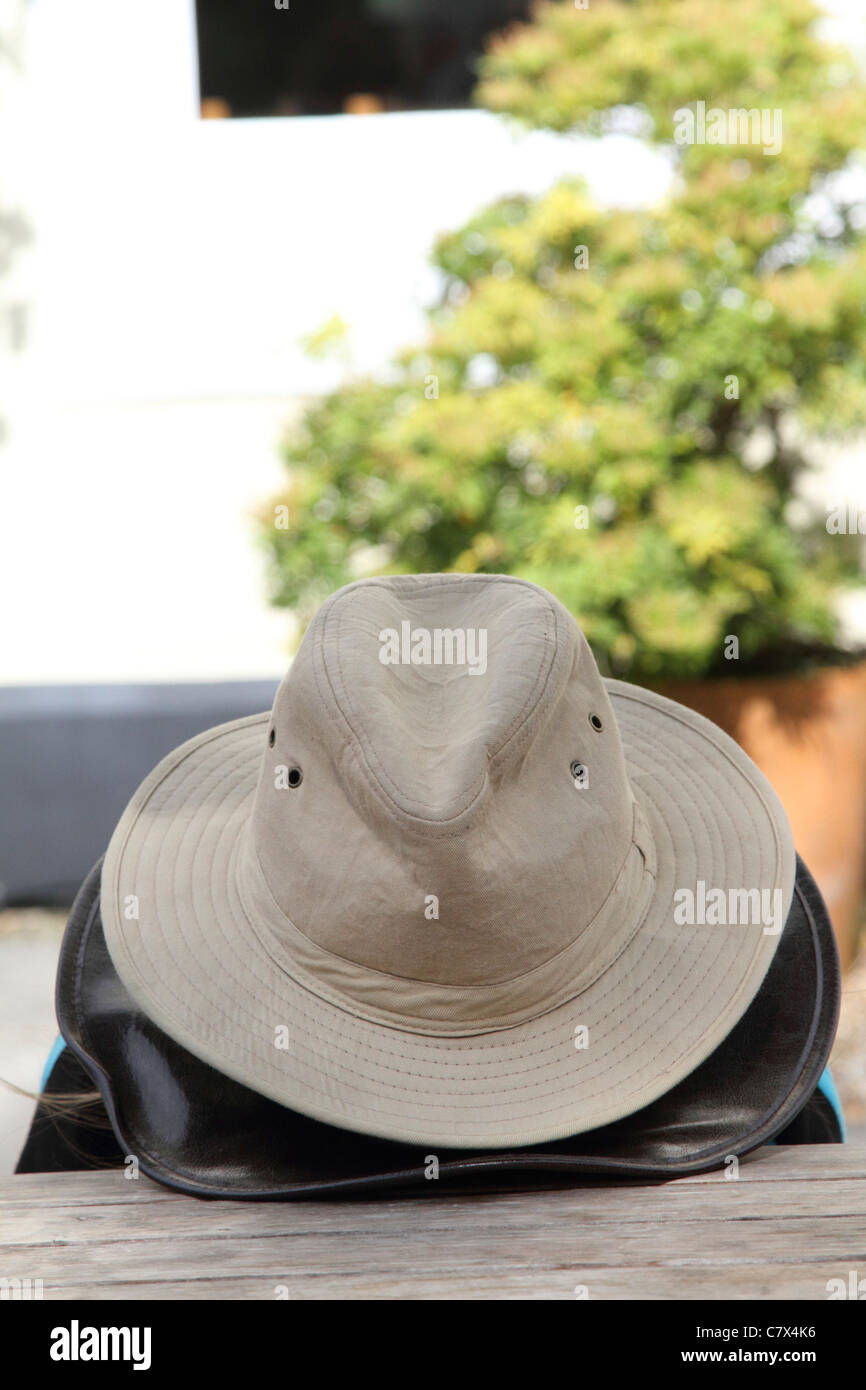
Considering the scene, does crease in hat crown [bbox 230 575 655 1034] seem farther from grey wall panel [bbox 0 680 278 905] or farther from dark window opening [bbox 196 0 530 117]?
dark window opening [bbox 196 0 530 117]

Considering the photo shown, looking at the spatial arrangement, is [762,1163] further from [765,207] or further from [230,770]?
[765,207]

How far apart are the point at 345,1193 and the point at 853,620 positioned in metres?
4.65

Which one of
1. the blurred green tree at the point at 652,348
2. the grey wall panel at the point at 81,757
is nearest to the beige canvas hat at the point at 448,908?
the blurred green tree at the point at 652,348

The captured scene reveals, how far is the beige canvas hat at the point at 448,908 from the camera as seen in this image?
→ 0.79 metres

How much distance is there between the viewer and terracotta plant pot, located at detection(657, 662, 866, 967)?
340 centimetres

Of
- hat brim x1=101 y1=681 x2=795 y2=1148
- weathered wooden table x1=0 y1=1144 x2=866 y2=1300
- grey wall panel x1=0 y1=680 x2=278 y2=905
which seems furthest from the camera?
grey wall panel x1=0 y1=680 x2=278 y2=905

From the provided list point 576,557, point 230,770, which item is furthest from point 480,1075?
point 576,557

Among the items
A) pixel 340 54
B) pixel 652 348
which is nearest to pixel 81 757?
pixel 652 348

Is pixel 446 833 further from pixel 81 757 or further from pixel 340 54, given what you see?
pixel 340 54

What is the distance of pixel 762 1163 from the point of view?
828mm

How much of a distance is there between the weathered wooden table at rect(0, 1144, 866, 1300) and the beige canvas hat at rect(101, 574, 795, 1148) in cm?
6

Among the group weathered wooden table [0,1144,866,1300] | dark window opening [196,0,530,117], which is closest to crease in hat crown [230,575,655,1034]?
weathered wooden table [0,1144,866,1300]

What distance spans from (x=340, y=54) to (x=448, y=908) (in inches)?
193

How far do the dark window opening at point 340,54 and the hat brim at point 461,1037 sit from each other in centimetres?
448
